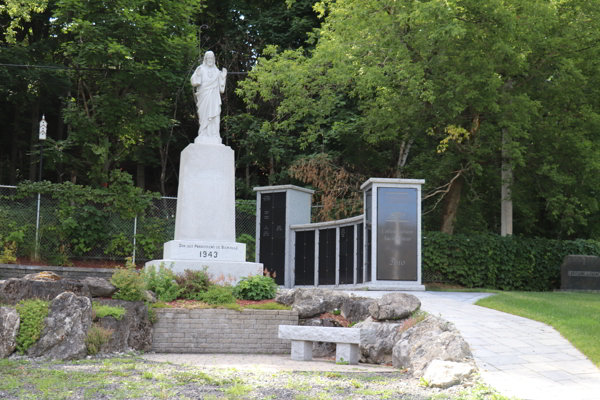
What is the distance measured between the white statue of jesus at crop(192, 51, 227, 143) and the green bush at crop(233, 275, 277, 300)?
3.56m

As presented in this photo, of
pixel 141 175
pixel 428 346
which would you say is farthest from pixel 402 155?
pixel 428 346

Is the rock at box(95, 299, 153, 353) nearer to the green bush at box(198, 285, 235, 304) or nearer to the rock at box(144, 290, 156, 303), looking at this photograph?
the rock at box(144, 290, 156, 303)

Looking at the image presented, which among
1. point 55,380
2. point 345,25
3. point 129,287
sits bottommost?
point 55,380

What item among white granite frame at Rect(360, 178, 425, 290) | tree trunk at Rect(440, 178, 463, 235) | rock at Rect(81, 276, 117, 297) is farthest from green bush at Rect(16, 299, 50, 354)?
tree trunk at Rect(440, 178, 463, 235)

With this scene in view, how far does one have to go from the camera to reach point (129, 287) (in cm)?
1092

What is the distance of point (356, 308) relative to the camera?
1138 centimetres

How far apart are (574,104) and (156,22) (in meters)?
14.0

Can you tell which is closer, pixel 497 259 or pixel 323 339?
pixel 323 339

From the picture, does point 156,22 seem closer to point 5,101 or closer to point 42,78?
point 42,78

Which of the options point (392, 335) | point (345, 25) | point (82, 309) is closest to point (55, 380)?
point (82, 309)

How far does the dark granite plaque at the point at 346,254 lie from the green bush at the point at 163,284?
19.5 ft

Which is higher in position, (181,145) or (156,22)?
(156,22)

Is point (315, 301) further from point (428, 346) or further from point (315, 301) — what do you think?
point (428, 346)

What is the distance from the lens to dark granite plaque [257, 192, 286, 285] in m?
19.4
